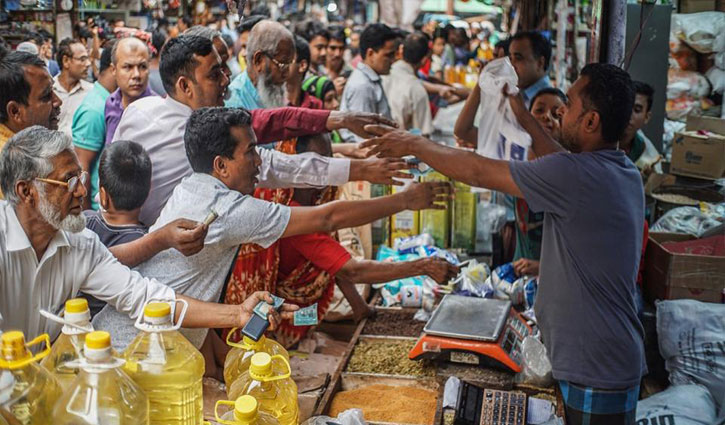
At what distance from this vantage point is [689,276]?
11.1 ft

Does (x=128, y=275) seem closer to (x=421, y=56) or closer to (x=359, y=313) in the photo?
(x=359, y=313)

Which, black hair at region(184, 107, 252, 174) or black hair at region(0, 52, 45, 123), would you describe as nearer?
black hair at region(184, 107, 252, 174)

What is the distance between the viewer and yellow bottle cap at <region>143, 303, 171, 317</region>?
1.50m

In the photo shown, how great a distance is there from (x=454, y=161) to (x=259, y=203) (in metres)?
0.69

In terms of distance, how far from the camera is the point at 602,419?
242cm

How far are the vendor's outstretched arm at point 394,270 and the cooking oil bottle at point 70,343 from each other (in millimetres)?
1820

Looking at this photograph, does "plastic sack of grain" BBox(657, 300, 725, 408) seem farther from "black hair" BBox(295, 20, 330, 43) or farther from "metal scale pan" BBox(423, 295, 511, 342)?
"black hair" BBox(295, 20, 330, 43)

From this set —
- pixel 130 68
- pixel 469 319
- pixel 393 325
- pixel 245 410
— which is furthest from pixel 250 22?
pixel 245 410

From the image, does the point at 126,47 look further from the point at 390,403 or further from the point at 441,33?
the point at 441,33

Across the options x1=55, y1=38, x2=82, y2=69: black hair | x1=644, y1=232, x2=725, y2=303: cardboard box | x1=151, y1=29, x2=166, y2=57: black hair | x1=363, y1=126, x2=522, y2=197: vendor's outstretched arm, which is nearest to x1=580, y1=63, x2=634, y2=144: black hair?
x1=363, y1=126, x2=522, y2=197: vendor's outstretched arm

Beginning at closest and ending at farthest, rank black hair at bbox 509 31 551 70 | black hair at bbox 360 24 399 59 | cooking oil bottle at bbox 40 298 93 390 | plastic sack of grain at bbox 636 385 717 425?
1. cooking oil bottle at bbox 40 298 93 390
2. plastic sack of grain at bbox 636 385 717 425
3. black hair at bbox 509 31 551 70
4. black hair at bbox 360 24 399 59

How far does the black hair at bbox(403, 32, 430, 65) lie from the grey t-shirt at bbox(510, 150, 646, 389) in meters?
4.79

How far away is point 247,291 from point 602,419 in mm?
1568

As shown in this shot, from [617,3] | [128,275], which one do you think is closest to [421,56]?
[617,3]
